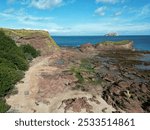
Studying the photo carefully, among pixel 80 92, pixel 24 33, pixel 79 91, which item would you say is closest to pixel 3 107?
pixel 80 92

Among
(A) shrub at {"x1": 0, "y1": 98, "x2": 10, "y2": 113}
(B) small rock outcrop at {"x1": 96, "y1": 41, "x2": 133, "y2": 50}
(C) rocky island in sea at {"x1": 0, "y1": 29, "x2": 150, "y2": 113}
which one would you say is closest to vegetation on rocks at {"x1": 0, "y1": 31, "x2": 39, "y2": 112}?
(A) shrub at {"x1": 0, "y1": 98, "x2": 10, "y2": 113}

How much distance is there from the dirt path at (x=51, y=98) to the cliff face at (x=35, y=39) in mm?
36938

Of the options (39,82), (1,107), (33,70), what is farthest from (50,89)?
(33,70)

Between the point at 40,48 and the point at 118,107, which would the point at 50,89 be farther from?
the point at 40,48

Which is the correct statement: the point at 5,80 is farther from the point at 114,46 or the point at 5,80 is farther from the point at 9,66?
the point at 114,46

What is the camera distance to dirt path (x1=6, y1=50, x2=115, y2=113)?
31.9 m

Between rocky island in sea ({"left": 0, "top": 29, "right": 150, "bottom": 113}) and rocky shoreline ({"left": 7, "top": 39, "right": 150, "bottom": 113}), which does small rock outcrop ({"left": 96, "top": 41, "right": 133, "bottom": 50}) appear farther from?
rocky shoreline ({"left": 7, "top": 39, "right": 150, "bottom": 113})

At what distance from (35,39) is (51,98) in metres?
51.9

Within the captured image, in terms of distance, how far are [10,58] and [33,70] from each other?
6539 millimetres

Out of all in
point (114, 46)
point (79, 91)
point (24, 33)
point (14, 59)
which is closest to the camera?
point (79, 91)

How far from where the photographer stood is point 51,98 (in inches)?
1409

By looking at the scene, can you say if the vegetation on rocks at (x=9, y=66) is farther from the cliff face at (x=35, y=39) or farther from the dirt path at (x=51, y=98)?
the cliff face at (x=35, y=39)

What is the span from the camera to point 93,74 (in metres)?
49.4

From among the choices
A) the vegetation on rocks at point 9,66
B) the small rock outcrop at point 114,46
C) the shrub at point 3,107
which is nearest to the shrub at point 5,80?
the vegetation on rocks at point 9,66
